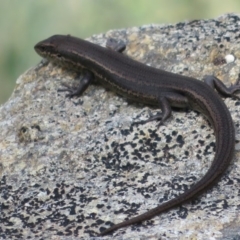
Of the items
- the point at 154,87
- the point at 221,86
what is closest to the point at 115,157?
the point at 154,87

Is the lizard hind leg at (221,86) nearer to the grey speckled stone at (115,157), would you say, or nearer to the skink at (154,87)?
the skink at (154,87)

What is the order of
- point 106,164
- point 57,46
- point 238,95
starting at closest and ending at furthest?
1. point 106,164
2. point 238,95
3. point 57,46

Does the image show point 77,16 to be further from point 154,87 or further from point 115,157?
point 115,157

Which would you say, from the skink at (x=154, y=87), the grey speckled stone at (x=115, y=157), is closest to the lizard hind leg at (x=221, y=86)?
the skink at (x=154, y=87)

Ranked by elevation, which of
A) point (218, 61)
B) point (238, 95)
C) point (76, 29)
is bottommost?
point (238, 95)

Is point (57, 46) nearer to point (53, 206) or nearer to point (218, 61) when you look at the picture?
point (218, 61)

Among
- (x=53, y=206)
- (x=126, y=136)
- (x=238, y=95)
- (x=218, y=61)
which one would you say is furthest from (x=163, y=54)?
(x=53, y=206)
